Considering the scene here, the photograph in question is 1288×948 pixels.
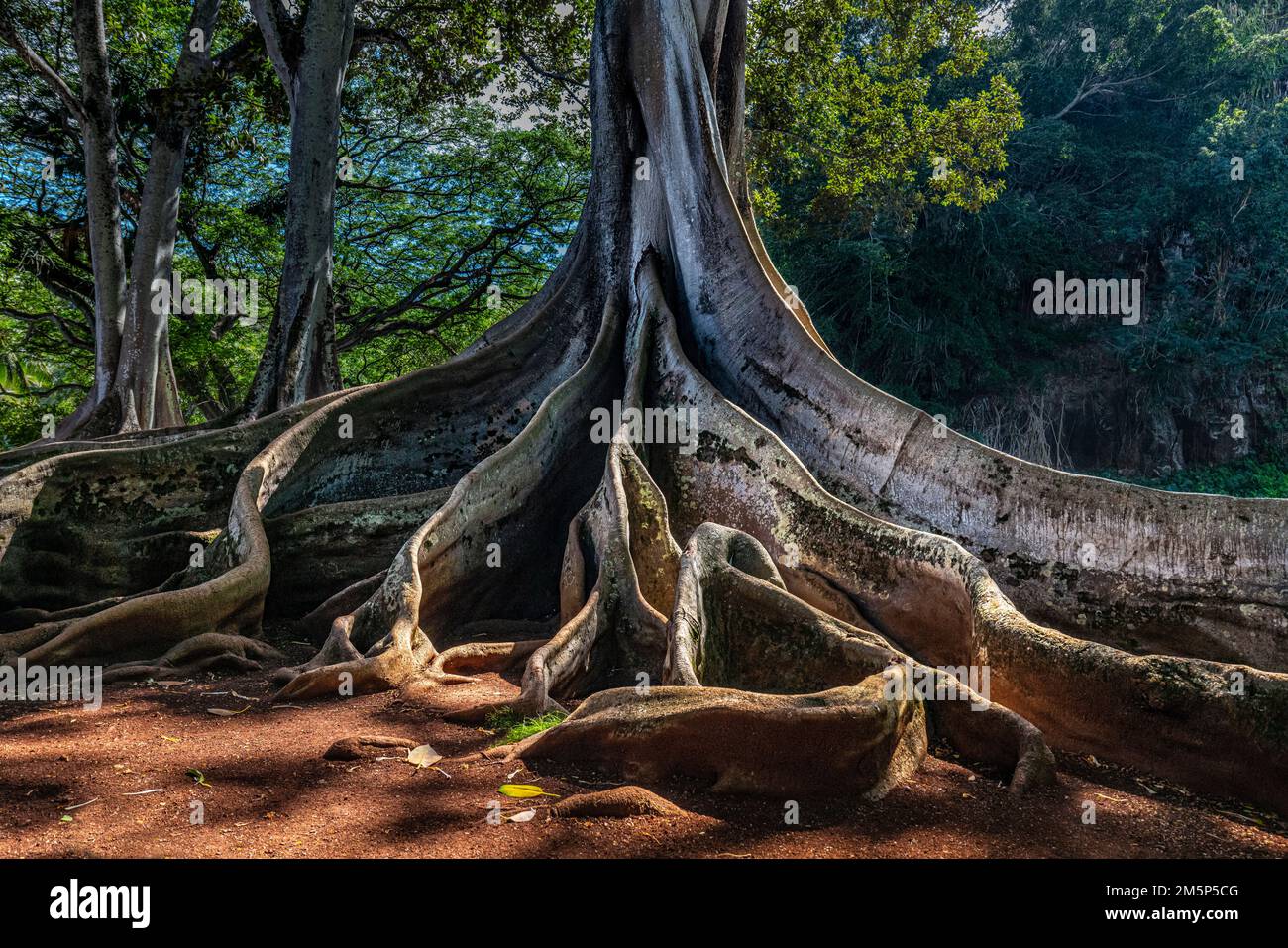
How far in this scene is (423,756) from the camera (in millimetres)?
3090

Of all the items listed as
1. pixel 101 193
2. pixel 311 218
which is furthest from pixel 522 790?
pixel 101 193

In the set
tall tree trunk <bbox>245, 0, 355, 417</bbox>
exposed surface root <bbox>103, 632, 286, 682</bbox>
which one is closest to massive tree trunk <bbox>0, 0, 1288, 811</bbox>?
exposed surface root <bbox>103, 632, 286, 682</bbox>

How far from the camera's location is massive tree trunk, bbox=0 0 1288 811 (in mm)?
3072

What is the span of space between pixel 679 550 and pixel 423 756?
215cm

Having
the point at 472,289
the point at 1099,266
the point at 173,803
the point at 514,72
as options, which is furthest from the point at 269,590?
the point at 1099,266

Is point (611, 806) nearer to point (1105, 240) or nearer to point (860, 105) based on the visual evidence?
point (860, 105)

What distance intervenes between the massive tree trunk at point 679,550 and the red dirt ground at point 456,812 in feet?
0.49

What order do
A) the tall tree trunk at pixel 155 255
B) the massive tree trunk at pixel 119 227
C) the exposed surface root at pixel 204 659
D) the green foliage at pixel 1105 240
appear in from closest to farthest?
the exposed surface root at pixel 204 659 < the massive tree trunk at pixel 119 227 < the tall tree trunk at pixel 155 255 < the green foliage at pixel 1105 240

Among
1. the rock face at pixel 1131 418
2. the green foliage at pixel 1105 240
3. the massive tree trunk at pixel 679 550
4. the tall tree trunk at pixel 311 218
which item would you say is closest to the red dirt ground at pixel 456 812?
the massive tree trunk at pixel 679 550

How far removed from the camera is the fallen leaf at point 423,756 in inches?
120

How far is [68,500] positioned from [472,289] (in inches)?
476

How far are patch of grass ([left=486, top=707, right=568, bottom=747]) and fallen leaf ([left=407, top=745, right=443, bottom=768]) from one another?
24cm

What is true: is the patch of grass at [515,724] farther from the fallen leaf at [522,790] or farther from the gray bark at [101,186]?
the gray bark at [101,186]

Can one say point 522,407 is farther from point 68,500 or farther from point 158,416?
point 158,416
